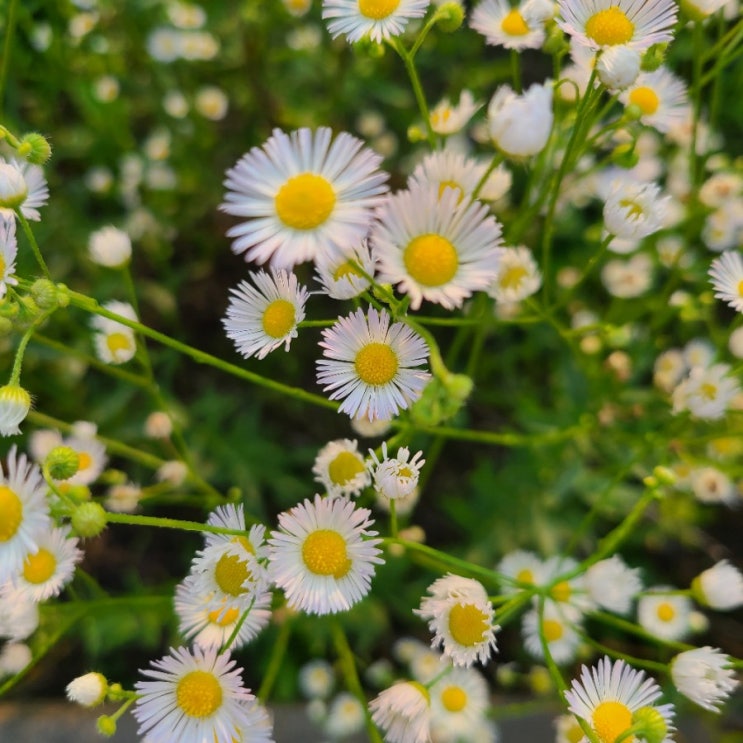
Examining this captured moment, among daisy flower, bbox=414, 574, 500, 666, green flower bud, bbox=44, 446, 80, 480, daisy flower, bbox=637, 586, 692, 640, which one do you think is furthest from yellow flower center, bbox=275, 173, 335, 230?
daisy flower, bbox=637, 586, 692, 640

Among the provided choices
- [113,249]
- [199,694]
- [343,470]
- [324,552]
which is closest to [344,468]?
[343,470]

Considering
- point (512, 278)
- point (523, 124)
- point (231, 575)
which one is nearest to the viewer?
point (523, 124)

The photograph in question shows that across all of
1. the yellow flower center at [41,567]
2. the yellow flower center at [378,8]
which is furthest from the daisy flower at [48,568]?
the yellow flower center at [378,8]

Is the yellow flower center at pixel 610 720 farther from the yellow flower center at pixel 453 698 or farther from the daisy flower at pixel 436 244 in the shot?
the daisy flower at pixel 436 244

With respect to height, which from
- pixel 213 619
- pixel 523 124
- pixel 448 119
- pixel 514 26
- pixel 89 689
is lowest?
pixel 89 689

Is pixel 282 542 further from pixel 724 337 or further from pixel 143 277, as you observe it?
pixel 143 277

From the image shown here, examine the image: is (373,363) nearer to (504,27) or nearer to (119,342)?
(119,342)
